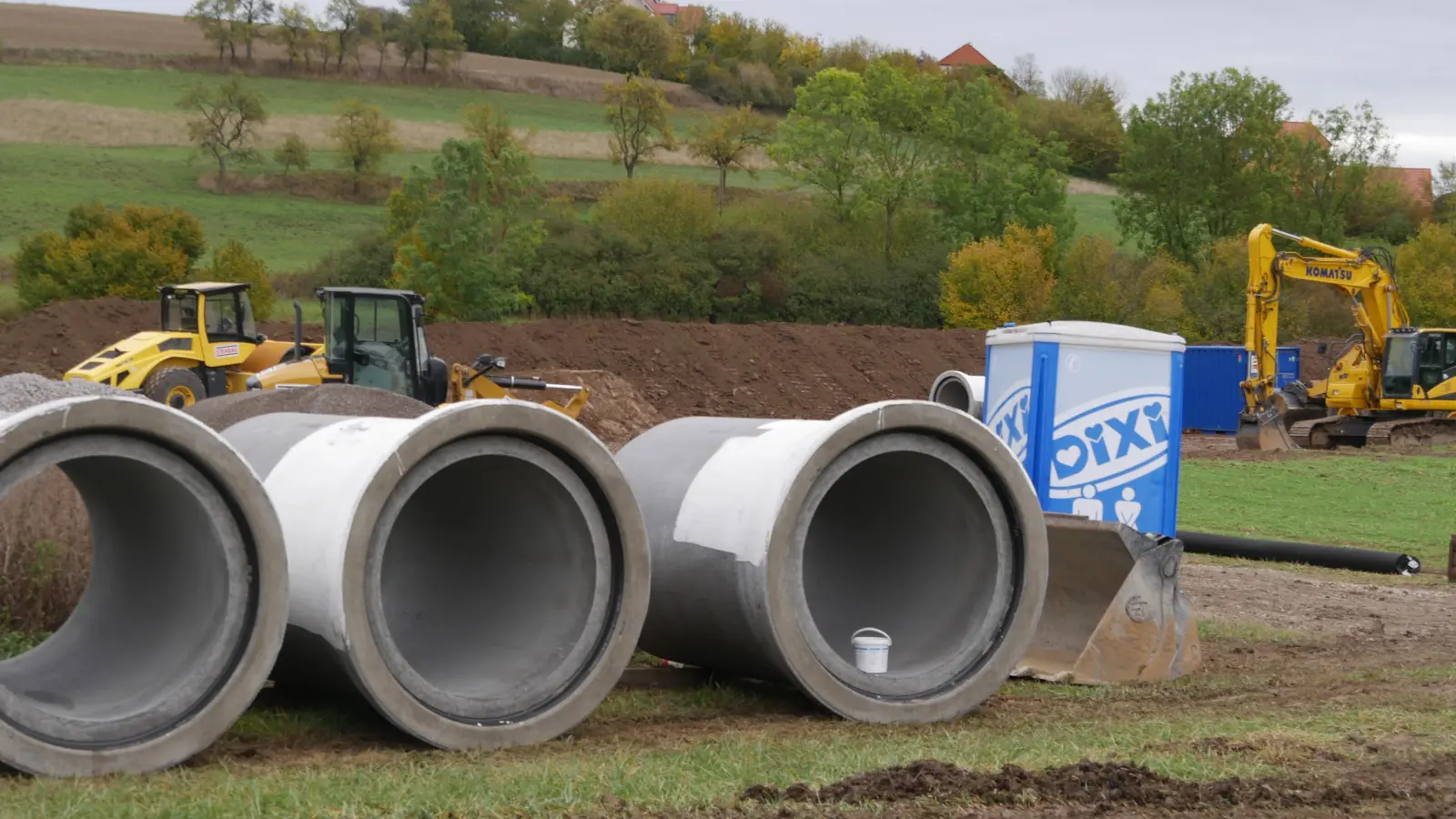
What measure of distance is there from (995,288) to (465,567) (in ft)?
180

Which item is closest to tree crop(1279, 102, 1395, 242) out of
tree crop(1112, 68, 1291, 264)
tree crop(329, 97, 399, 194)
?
tree crop(1112, 68, 1291, 264)

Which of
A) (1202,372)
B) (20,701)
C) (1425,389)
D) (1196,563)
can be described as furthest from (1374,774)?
(1202,372)

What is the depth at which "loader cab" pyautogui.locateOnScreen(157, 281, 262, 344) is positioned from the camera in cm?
2703

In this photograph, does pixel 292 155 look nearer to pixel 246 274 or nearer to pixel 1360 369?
pixel 246 274

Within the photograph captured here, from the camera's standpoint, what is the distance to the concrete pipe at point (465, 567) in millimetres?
7352

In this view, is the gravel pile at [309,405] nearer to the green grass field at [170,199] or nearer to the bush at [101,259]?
the bush at [101,259]

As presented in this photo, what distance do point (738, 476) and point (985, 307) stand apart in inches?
2167

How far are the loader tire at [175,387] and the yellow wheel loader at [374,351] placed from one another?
3.75 meters

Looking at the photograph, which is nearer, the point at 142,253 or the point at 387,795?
the point at 387,795

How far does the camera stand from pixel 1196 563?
656 inches

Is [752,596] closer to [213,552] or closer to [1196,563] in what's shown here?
[213,552]

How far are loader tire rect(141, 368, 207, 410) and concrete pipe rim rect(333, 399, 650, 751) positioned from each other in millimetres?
18996

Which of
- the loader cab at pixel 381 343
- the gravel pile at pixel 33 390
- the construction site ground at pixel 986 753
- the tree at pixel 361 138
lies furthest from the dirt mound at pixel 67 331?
the tree at pixel 361 138

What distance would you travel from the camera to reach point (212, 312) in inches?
1072
